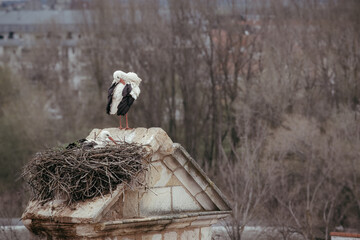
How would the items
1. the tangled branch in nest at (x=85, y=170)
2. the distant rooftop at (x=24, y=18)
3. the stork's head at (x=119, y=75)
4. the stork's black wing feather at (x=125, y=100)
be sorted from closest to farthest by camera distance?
the tangled branch in nest at (x=85, y=170) → the stork's black wing feather at (x=125, y=100) → the stork's head at (x=119, y=75) → the distant rooftop at (x=24, y=18)

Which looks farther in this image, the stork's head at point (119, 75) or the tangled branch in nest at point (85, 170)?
the stork's head at point (119, 75)

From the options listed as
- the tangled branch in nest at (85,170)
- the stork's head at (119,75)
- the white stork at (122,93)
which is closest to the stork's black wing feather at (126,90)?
the white stork at (122,93)

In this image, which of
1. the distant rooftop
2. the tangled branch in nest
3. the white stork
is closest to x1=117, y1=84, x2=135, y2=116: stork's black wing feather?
the white stork

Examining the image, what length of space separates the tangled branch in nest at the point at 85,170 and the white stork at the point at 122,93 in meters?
1.00

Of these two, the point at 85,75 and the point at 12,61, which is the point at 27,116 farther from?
the point at 12,61

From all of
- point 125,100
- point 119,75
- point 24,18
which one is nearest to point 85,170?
point 125,100

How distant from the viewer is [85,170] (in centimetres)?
703

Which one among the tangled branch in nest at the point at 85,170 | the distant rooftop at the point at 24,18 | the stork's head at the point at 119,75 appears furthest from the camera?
the distant rooftop at the point at 24,18

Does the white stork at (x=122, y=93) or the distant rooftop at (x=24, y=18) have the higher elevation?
the white stork at (x=122, y=93)

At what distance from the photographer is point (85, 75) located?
49.3 metres

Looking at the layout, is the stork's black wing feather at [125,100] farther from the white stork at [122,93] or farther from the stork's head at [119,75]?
the stork's head at [119,75]

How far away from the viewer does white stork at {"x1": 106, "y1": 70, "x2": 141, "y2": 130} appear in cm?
847

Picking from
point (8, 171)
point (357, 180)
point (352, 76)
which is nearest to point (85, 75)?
point (8, 171)

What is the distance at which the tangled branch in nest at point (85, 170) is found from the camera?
7078mm
